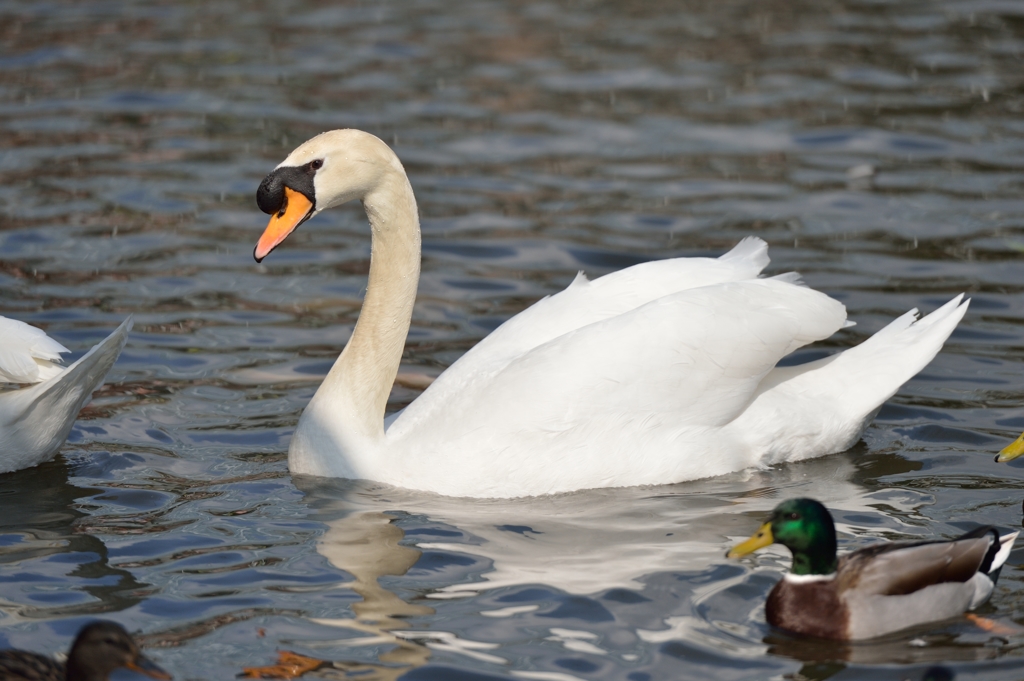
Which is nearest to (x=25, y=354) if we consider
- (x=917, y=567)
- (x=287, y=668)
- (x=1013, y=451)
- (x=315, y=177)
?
(x=315, y=177)

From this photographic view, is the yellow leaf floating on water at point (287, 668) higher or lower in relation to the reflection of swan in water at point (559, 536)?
lower

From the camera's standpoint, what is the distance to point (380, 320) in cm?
739

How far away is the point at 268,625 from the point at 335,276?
16.8ft

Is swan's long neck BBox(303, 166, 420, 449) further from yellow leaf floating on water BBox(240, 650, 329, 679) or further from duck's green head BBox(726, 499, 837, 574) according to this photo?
duck's green head BBox(726, 499, 837, 574)

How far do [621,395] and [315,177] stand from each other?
5.72 feet

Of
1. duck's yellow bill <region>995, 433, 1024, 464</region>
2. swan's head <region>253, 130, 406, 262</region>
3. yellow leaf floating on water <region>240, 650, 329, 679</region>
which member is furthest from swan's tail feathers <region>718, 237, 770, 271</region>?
yellow leaf floating on water <region>240, 650, 329, 679</region>

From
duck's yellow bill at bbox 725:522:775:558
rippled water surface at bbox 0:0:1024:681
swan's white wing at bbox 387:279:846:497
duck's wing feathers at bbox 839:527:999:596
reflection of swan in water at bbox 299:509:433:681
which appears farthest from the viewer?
swan's white wing at bbox 387:279:846:497

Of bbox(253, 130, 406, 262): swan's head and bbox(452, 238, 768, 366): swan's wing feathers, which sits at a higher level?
bbox(253, 130, 406, 262): swan's head

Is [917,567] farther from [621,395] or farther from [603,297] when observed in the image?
[603,297]

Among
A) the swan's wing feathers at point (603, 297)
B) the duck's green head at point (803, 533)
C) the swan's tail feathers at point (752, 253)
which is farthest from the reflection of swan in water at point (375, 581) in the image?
the swan's tail feathers at point (752, 253)

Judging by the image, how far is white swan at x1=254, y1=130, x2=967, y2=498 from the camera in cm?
687

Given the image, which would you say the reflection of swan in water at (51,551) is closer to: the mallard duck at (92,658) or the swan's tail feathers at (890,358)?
the mallard duck at (92,658)

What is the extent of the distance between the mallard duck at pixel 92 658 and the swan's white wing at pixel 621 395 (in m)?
2.30

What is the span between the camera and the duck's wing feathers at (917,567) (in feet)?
18.1
